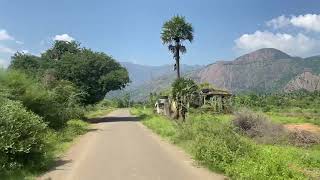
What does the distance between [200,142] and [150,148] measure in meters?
5.27

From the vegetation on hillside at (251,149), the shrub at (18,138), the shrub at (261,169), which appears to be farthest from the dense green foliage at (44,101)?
the shrub at (261,169)

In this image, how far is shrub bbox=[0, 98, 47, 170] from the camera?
1474 cm

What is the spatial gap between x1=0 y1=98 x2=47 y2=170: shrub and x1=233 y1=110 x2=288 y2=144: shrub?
11560mm

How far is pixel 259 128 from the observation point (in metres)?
25.6

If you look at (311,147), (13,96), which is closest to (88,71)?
(13,96)

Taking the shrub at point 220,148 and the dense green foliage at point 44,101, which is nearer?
the shrub at point 220,148

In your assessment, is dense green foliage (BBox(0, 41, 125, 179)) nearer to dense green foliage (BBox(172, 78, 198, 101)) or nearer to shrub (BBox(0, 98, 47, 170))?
shrub (BBox(0, 98, 47, 170))

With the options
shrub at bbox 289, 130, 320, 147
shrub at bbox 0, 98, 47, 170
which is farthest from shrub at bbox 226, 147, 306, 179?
shrub at bbox 289, 130, 320, 147

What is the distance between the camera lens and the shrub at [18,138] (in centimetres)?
1474

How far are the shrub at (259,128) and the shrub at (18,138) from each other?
1156 centimetres

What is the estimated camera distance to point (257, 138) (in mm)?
24422

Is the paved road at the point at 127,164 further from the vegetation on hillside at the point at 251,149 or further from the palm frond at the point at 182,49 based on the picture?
the palm frond at the point at 182,49

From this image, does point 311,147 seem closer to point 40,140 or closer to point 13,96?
point 40,140

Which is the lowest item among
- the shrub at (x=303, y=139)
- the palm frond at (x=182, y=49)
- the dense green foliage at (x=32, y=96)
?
the shrub at (x=303, y=139)
